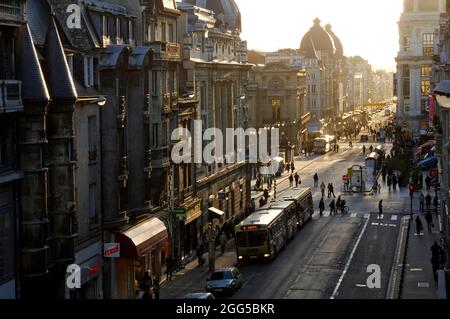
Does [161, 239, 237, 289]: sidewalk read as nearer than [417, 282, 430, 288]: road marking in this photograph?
No

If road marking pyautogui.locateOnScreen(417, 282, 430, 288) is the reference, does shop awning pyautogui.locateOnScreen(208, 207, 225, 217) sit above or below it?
above

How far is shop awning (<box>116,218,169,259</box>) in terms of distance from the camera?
4144cm

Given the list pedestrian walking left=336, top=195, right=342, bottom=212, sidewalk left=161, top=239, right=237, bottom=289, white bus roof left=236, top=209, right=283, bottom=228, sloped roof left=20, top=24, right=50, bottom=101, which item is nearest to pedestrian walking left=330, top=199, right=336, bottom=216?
pedestrian walking left=336, top=195, right=342, bottom=212

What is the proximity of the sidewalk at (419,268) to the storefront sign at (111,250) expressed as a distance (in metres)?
12.3

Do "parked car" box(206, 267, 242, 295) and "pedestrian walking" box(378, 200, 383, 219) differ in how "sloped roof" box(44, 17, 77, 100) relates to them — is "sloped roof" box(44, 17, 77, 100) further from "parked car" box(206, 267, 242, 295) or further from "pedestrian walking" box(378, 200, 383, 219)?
"pedestrian walking" box(378, 200, 383, 219)

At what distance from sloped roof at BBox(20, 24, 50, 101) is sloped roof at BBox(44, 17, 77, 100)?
244 cm

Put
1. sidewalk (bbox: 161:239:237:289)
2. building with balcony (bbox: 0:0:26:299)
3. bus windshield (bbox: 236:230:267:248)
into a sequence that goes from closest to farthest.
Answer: building with balcony (bbox: 0:0:26:299) → sidewalk (bbox: 161:239:237:289) → bus windshield (bbox: 236:230:267:248)

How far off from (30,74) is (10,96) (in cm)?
129

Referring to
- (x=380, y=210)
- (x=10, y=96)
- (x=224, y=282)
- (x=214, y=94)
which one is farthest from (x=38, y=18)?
(x=380, y=210)

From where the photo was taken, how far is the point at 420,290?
41.5 metres

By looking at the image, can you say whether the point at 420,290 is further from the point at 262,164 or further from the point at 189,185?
the point at 262,164

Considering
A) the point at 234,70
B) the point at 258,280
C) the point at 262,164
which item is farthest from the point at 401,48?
the point at 258,280

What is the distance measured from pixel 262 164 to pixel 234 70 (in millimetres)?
25778

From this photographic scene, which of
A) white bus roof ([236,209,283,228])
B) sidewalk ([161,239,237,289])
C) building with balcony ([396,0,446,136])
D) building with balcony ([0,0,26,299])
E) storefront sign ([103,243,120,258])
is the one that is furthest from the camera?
building with balcony ([396,0,446,136])
